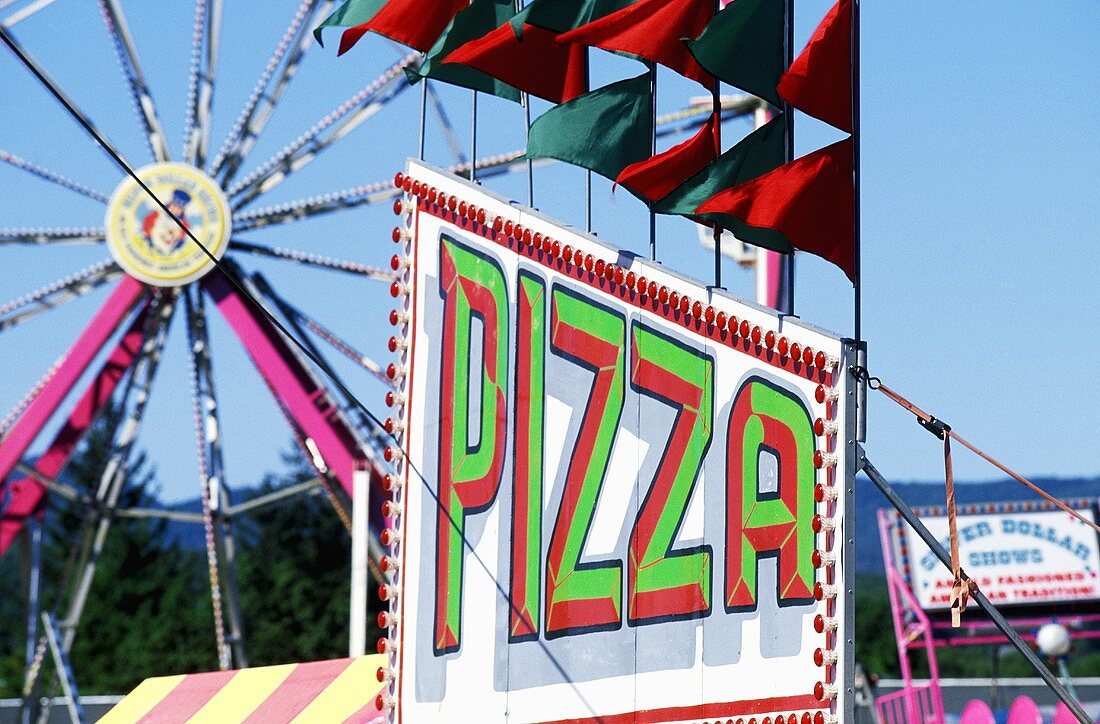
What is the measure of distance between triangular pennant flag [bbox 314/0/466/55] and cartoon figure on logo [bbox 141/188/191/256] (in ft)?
42.6

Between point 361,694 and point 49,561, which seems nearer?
point 361,694

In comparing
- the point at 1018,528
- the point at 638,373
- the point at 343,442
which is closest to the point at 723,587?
the point at 638,373

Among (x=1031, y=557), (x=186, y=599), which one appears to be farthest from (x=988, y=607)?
(x=186, y=599)

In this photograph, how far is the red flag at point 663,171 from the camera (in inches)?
290

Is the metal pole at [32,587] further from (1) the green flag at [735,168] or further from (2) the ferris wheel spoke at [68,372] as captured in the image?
(1) the green flag at [735,168]

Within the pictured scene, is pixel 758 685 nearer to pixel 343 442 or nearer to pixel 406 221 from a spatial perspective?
pixel 406 221

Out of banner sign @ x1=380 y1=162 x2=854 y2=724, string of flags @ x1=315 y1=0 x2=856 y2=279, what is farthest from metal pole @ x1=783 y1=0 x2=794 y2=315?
banner sign @ x1=380 y1=162 x2=854 y2=724

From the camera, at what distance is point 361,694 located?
9594 mm

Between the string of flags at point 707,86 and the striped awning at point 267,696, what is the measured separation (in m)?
3.05

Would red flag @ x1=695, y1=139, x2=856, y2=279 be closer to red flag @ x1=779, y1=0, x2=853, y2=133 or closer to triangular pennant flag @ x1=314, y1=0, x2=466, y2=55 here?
red flag @ x1=779, y1=0, x2=853, y2=133

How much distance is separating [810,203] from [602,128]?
1.21 metres

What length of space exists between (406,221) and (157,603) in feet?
139

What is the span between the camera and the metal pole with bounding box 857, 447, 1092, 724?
6059 millimetres

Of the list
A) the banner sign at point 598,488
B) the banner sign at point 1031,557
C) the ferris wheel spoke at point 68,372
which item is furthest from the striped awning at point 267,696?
the banner sign at point 1031,557
